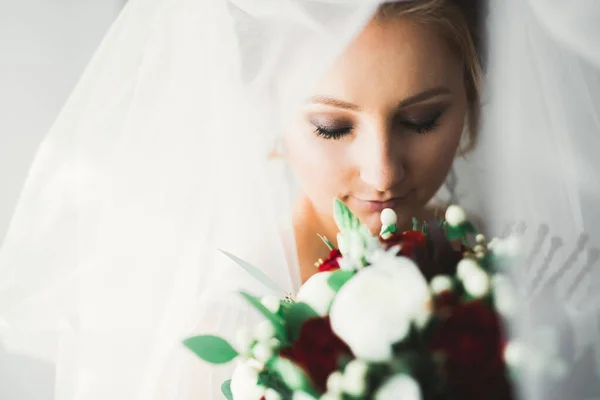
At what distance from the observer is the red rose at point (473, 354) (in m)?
0.46

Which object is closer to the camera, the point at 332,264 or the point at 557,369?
the point at 557,369

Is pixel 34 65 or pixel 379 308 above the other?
pixel 34 65

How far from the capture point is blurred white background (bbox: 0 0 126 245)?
3.53 feet

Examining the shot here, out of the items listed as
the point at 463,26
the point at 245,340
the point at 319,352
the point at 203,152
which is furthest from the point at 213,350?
the point at 463,26

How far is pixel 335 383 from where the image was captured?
467 millimetres

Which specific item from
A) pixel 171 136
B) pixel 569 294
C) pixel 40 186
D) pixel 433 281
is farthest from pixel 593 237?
pixel 40 186

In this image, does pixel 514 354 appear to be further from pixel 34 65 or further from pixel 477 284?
pixel 34 65

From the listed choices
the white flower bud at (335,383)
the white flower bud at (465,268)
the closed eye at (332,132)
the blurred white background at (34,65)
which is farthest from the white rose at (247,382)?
the blurred white background at (34,65)

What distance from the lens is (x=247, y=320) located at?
2.48 ft

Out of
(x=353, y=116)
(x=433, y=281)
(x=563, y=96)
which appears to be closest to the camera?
(x=433, y=281)

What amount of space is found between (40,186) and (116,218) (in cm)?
14

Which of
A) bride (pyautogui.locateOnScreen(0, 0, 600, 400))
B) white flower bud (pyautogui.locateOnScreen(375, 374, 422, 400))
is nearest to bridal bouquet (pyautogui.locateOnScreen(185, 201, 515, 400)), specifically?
white flower bud (pyautogui.locateOnScreen(375, 374, 422, 400))

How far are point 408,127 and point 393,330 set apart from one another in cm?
38

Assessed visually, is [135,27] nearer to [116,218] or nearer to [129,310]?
[116,218]
